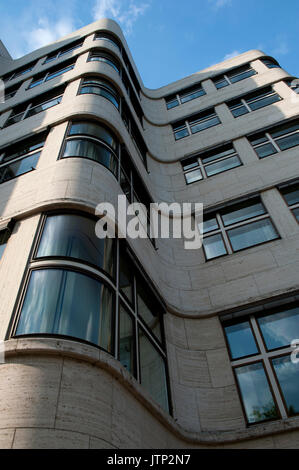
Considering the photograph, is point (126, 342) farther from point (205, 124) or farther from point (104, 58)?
point (104, 58)

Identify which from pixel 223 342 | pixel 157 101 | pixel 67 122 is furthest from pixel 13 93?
pixel 223 342

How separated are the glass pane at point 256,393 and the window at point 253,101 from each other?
12397 mm

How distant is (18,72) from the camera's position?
73.1ft

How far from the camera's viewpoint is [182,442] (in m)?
6.97

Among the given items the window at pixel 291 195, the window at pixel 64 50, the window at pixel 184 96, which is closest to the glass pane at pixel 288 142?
the window at pixel 291 195

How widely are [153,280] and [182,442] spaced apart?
3.66 metres

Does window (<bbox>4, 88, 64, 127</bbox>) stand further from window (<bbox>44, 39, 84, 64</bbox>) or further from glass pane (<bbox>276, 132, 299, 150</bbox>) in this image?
glass pane (<bbox>276, 132, 299, 150</bbox>)

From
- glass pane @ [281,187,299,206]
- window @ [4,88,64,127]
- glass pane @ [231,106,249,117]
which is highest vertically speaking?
glass pane @ [231,106,249,117]

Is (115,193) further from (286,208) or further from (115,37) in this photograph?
(115,37)

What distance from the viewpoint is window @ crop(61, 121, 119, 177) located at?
9617mm

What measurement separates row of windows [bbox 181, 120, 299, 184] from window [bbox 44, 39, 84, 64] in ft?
31.9

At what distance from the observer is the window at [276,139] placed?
46.0 ft

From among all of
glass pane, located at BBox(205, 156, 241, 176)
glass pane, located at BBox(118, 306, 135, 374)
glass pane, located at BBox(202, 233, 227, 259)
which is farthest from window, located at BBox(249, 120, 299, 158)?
glass pane, located at BBox(118, 306, 135, 374)

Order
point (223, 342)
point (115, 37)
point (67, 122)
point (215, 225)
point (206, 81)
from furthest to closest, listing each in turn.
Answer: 1. point (206, 81)
2. point (115, 37)
3. point (215, 225)
4. point (67, 122)
5. point (223, 342)
